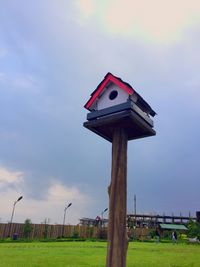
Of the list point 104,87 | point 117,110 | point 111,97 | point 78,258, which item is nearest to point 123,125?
point 117,110

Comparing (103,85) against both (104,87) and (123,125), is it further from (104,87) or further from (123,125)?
(123,125)

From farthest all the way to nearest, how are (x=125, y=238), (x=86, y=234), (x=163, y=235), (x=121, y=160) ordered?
(x=163, y=235) → (x=86, y=234) → (x=121, y=160) → (x=125, y=238)

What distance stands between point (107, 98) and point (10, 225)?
25788mm

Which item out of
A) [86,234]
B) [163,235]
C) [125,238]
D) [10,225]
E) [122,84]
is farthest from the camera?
[163,235]

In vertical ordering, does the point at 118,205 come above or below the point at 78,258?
above

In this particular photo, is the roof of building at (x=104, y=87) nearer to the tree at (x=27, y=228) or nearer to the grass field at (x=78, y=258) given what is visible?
the grass field at (x=78, y=258)

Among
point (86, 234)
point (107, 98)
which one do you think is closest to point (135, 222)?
point (86, 234)

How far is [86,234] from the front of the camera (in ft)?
106

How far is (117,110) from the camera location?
12.7 feet

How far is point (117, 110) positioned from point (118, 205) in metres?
1.27

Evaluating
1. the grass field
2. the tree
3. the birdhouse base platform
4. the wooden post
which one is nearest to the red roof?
the birdhouse base platform

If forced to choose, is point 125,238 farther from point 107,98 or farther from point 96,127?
point 107,98

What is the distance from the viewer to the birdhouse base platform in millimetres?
3758

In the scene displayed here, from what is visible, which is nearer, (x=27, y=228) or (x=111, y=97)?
(x=111, y=97)
